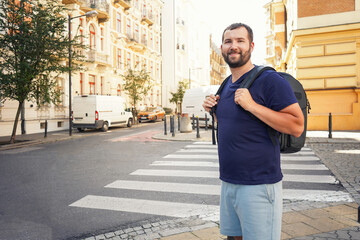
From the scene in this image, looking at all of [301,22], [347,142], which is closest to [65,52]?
[301,22]

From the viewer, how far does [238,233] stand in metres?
2.08

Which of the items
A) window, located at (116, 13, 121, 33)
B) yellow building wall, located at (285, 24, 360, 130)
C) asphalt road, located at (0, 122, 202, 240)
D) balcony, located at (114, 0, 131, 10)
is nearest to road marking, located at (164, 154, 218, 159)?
A: asphalt road, located at (0, 122, 202, 240)

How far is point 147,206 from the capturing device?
477cm

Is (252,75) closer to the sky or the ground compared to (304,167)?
closer to the sky

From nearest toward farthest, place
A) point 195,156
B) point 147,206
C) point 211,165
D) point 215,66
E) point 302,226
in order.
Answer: point 302,226
point 147,206
point 211,165
point 195,156
point 215,66

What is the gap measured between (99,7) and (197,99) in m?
12.0

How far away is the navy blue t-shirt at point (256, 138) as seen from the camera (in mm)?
1822

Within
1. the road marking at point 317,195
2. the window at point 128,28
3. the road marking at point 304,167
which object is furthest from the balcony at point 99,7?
the road marking at point 317,195

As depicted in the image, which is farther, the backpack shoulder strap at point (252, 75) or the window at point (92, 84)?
the window at point (92, 84)

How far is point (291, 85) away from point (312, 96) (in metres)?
14.5

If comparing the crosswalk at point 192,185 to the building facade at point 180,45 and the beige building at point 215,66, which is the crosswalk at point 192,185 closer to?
Result: the building facade at point 180,45

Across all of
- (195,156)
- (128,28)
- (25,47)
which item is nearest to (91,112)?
(25,47)

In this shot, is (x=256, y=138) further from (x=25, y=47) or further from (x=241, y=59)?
(x=25, y=47)

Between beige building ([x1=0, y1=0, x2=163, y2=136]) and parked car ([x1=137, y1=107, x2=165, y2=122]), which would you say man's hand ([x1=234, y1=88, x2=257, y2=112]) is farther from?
parked car ([x1=137, y1=107, x2=165, y2=122])
